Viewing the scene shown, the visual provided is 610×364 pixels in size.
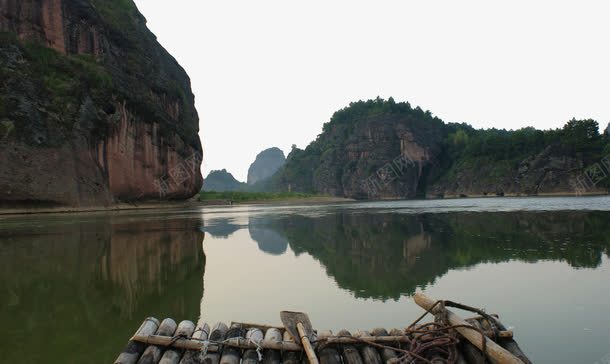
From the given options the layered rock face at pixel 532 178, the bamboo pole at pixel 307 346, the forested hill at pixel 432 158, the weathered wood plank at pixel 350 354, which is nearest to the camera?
the bamboo pole at pixel 307 346

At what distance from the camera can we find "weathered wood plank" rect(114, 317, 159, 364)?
477cm

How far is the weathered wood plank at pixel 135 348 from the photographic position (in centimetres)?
477

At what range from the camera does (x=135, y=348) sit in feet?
16.4

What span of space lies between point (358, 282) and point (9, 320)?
26.3ft

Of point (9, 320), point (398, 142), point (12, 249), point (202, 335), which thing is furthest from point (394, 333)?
point (398, 142)

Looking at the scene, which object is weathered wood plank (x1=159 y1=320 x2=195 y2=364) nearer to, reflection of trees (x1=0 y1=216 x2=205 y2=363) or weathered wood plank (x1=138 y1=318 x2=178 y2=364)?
weathered wood plank (x1=138 y1=318 x2=178 y2=364)

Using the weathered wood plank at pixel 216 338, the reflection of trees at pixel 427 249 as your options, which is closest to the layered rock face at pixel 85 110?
the reflection of trees at pixel 427 249

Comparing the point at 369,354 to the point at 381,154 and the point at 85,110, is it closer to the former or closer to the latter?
the point at 85,110

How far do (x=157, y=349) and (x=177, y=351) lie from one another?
0.27 m

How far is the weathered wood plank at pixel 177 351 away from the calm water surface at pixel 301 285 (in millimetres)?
1628

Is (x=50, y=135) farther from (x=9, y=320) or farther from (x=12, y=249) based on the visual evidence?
(x=9, y=320)

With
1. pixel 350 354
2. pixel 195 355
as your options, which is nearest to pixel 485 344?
pixel 350 354

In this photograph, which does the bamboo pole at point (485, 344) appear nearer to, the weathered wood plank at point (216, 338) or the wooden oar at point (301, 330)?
the wooden oar at point (301, 330)

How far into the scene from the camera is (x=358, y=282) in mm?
9992
